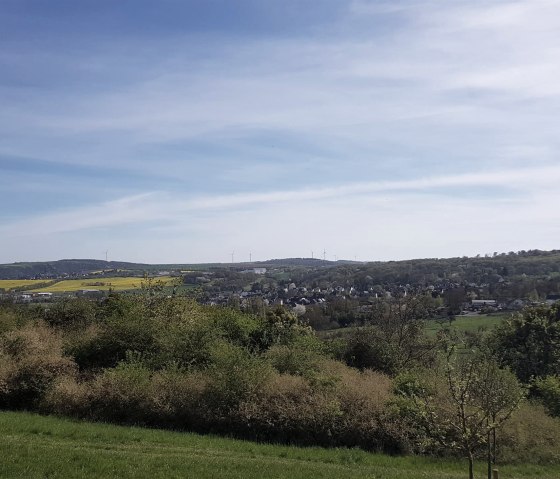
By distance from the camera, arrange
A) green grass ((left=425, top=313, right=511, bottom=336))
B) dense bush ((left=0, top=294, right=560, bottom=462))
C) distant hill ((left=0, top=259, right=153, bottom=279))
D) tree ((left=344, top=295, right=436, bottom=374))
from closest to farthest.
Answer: dense bush ((left=0, top=294, right=560, bottom=462)) → tree ((left=344, top=295, right=436, bottom=374)) → green grass ((left=425, top=313, right=511, bottom=336)) → distant hill ((left=0, top=259, right=153, bottom=279))

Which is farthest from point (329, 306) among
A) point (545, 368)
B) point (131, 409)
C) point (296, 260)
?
point (296, 260)

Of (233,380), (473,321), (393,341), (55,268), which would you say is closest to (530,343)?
(393,341)

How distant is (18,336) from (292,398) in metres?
12.7

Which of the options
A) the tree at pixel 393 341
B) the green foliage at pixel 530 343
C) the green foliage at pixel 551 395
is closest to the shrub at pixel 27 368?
the tree at pixel 393 341

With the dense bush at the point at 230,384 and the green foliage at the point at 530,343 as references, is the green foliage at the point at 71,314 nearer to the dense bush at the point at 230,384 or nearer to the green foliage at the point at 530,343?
the dense bush at the point at 230,384

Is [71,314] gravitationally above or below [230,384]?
above

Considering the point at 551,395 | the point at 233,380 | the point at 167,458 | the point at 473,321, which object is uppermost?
the point at 233,380

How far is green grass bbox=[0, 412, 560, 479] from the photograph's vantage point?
1123 centimetres

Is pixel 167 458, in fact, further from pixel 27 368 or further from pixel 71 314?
pixel 71 314

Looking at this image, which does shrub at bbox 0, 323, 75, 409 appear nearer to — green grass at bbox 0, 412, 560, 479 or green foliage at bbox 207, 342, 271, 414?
green grass at bbox 0, 412, 560, 479

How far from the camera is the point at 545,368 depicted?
30.6 m

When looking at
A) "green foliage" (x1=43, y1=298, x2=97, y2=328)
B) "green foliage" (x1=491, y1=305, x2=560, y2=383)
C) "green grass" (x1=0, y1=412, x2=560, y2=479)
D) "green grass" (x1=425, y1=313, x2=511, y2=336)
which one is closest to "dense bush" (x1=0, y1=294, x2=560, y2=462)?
"green grass" (x1=0, y1=412, x2=560, y2=479)

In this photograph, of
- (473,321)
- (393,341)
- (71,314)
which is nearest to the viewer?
(393,341)

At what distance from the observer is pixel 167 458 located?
498 inches
